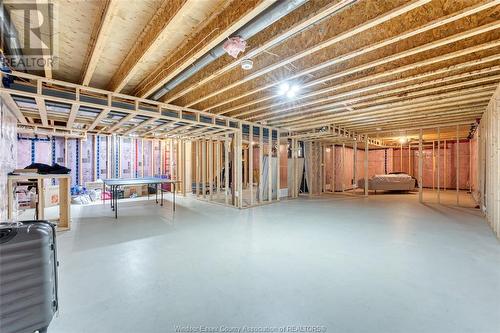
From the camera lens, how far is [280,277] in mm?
2367

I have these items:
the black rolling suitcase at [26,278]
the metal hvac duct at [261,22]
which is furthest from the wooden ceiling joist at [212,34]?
the black rolling suitcase at [26,278]

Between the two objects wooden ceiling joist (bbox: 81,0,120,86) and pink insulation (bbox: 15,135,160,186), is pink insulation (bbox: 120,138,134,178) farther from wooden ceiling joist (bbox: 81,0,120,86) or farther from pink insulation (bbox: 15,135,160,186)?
wooden ceiling joist (bbox: 81,0,120,86)

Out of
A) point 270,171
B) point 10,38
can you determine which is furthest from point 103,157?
point 10,38

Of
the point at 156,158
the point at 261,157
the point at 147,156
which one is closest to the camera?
the point at 261,157

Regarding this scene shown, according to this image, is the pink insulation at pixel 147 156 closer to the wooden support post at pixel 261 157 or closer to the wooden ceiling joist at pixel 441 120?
the wooden support post at pixel 261 157

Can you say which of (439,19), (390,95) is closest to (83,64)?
(439,19)

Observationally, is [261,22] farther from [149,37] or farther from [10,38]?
[10,38]

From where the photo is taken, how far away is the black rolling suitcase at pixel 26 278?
4.76 ft

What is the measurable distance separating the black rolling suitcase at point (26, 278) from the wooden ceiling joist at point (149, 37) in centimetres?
202

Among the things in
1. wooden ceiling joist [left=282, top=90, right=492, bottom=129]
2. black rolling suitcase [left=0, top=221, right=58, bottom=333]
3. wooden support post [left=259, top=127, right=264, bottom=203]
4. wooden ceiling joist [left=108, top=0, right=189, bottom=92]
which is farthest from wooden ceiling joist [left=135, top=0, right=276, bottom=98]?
wooden ceiling joist [left=282, top=90, right=492, bottom=129]

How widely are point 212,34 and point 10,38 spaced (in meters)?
2.22

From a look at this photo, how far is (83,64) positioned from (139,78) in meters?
0.79

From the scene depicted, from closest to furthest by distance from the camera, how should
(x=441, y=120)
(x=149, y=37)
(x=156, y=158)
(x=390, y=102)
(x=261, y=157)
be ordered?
(x=149, y=37), (x=390, y=102), (x=441, y=120), (x=261, y=157), (x=156, y=158)

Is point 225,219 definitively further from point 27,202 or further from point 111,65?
point 27,202
